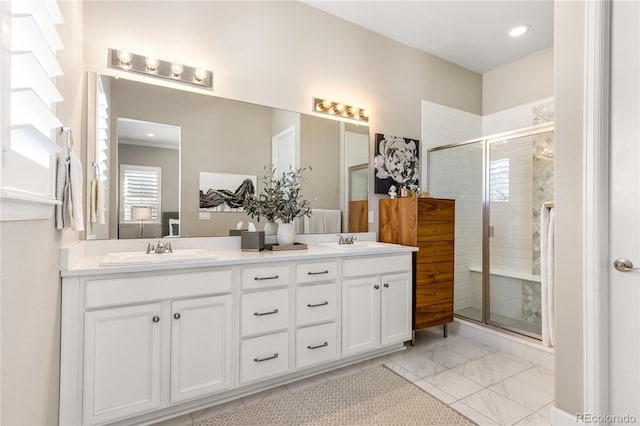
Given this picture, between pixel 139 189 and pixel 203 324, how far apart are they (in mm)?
997

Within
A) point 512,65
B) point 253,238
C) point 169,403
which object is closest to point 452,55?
point 512,65

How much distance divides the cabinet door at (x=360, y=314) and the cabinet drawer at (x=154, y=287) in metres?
0.88

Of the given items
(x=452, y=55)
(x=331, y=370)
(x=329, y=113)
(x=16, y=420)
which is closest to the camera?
(x=16, y=420)

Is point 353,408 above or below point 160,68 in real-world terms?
below

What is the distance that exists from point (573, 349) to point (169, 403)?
2082mm

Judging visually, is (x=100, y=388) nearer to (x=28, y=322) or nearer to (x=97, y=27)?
(x=28, y=322)

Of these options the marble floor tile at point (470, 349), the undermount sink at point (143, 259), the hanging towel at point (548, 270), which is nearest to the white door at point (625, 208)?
the hanging towel at point (548, 270)

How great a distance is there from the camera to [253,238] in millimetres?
2338

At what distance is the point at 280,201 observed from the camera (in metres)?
2.54

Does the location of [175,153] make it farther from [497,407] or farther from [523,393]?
[523,393]

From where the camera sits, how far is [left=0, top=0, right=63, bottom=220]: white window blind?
830 millimetres

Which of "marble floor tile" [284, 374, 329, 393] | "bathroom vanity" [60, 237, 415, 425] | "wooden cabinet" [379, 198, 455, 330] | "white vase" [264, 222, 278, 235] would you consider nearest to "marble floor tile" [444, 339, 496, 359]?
"wooden cabinet" [379, 198, 455, 330]

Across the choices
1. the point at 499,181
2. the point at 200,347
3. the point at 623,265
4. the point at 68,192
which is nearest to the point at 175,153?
the point at 68,192

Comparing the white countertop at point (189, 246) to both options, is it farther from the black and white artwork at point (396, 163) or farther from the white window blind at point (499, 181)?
the white window blind at point (499, 181)
